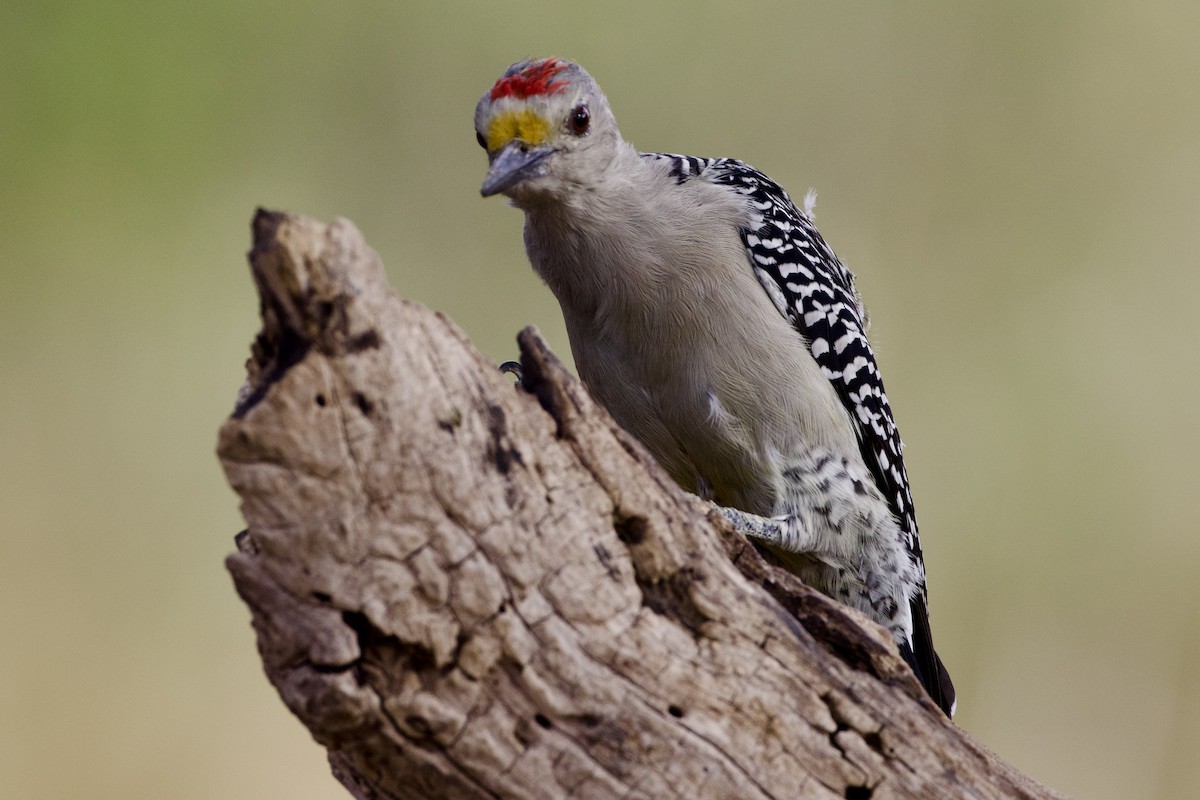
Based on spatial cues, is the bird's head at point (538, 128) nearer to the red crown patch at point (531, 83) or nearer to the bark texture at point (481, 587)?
the red crown patch at point (531, 83)

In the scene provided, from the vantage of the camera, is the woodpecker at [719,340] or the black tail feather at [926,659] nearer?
the woodpecker at [719,340]

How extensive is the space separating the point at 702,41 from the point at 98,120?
3.70 meters

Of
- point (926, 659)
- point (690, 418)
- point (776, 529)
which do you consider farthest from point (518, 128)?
Answer: point (926, 659)

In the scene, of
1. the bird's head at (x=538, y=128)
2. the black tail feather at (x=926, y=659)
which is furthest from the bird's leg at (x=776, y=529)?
the bird's head at (x=538, y=128)

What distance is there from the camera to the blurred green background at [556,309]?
244 inches

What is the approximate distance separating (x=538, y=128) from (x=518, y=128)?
0.21 feet

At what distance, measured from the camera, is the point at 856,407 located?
438 cm

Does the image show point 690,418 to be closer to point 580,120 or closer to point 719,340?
point 719,340

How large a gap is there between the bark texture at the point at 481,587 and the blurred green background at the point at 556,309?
382cm

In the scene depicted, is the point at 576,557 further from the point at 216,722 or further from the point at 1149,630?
the point at 1149,630

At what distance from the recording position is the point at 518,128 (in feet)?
12.4

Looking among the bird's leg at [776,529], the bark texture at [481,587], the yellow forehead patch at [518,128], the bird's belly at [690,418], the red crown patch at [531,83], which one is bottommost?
the bark texture at [481,587]

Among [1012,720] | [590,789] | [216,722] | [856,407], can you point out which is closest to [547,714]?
[590,789]

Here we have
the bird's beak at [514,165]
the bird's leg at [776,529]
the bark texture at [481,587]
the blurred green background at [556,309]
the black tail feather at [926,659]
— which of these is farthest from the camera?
the blurred green background at [556,309]
